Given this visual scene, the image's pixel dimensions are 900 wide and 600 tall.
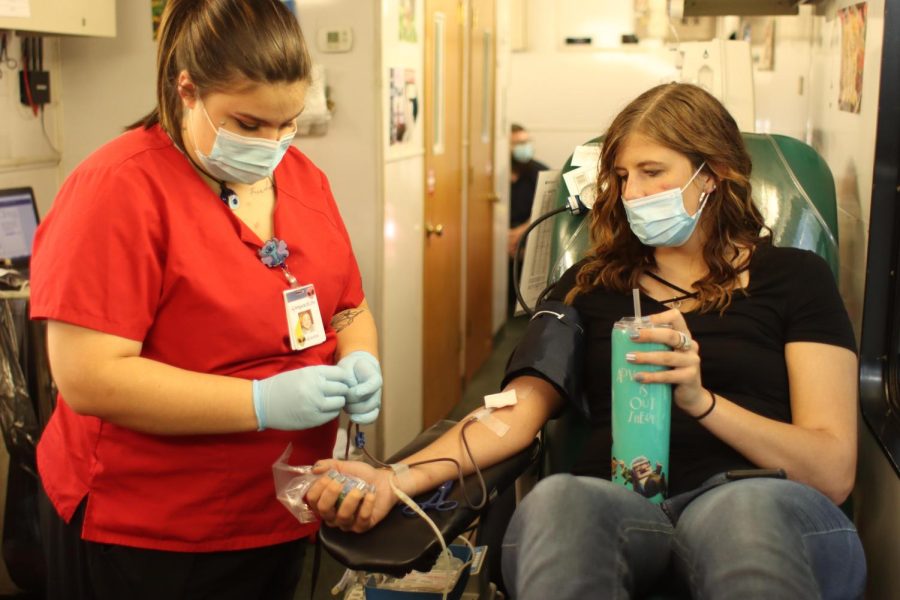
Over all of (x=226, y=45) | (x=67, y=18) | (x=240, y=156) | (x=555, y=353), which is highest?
(x=67, y=18)

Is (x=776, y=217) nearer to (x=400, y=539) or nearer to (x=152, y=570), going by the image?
(x=400, y=539)

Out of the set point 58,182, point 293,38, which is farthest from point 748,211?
point 58,182

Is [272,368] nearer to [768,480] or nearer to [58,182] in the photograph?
[768,480]

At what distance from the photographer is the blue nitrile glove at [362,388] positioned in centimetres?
144

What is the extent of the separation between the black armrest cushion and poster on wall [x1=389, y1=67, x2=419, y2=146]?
63.9 inches

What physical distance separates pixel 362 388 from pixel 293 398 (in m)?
0.14

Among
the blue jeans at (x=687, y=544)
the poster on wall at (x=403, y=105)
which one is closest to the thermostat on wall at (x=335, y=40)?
the poster on wall at (x=403, y=105)

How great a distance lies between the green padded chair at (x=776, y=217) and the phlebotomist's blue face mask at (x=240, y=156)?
764 mm

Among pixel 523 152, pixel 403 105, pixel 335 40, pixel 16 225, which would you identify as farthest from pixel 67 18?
pixel 523 152

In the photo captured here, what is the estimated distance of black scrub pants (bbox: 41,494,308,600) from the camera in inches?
54.3

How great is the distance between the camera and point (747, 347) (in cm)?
166

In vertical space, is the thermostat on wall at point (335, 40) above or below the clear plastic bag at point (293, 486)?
above

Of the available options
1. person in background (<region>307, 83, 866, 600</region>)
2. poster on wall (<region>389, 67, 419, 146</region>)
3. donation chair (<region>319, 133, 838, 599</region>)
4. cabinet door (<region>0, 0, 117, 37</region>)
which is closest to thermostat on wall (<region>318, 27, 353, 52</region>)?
poster on wall (<region>389, 67, 419, 146</region>)

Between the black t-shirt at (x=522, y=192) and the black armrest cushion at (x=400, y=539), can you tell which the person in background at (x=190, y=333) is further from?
the black t-shirt at (x=522, y=192)
